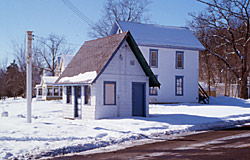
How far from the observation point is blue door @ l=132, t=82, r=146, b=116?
1903cm

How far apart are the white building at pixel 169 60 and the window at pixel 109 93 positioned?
13.5 metres

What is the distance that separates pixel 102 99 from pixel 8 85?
59.9 m

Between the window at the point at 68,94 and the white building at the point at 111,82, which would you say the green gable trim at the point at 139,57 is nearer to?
the white building at the point at 111,82

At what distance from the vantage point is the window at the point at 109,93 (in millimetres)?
17891

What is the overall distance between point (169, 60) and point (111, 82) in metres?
15.8

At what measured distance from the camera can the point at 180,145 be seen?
10.7 m

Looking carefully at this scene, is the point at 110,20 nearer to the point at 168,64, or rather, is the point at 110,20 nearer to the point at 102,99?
the point at 168,64

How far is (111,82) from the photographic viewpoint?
18.0 metres

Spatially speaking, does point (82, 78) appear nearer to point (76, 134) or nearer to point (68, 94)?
point (68, 94)

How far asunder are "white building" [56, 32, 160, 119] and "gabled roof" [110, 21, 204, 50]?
470 inches

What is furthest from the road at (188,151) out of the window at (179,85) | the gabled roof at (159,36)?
the window at (179,85)

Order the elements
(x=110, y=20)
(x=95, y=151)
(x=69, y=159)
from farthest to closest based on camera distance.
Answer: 1. (x=110, y=20)
2. (x=95, y=151)
3. (x=69, y=159)

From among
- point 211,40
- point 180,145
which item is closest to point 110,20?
point 211,40

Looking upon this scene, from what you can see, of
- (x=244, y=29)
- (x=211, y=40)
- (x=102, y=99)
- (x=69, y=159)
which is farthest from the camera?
(x=211, y=40)
